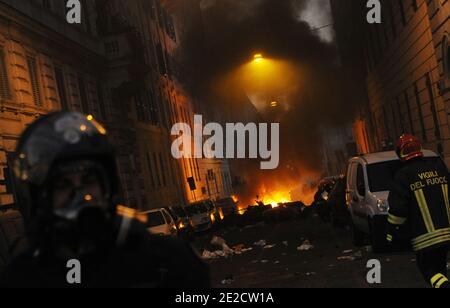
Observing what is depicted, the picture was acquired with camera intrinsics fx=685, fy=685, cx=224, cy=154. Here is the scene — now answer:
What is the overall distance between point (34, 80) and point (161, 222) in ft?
19.4

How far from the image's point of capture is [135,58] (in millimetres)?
28656

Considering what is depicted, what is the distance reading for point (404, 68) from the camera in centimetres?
2259

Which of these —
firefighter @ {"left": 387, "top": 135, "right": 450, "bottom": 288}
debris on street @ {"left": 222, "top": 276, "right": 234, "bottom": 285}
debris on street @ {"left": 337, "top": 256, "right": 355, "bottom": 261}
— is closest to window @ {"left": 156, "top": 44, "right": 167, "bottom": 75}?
debris on street @ {"left": 337, "top": 256, "right": 355, "bottom": 261}

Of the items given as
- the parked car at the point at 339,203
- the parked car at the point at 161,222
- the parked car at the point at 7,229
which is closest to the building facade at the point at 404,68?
the parked car at the point at 339,203

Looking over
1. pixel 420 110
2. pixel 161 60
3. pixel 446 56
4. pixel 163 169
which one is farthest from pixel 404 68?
pixel 161 60

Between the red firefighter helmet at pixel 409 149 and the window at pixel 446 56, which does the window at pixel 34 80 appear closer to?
the window at pixel 446 56

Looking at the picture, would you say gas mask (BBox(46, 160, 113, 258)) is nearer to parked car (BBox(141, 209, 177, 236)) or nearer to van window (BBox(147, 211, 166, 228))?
parked car (BBox(141, 209, 177, 236))

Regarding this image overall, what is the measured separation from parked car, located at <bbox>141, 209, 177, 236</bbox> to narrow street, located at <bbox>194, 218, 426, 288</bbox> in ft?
9.54

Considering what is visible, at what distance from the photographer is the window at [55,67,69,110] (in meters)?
22.5

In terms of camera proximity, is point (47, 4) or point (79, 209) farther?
point (47, 4)

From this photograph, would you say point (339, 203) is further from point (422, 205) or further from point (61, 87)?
point (422, 205)

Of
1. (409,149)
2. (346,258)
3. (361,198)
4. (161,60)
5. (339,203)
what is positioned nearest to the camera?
(409,149)
